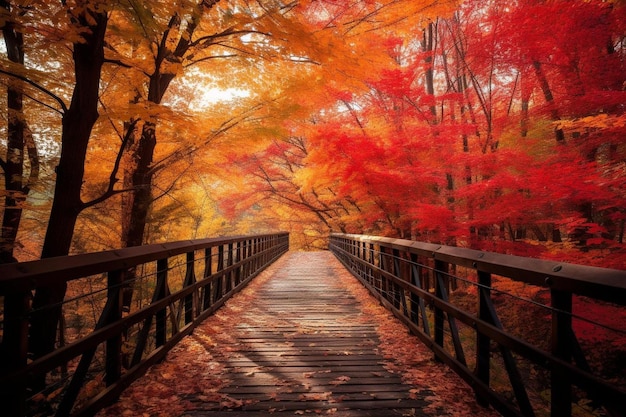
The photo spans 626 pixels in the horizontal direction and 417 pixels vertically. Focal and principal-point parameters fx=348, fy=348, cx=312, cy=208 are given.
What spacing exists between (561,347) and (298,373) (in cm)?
247

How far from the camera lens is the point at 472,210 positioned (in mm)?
10047

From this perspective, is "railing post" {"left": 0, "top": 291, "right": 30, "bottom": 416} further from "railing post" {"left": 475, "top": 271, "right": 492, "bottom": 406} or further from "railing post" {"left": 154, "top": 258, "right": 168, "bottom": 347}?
"railing post" {"left": 475, "top": 271, "right": 492, "bottom": 406}

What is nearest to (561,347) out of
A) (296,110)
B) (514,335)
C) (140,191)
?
(514,335)

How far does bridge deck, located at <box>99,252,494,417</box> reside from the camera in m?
3.01

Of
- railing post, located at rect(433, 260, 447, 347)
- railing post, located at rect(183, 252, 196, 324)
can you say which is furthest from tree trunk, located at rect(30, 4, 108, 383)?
railing post, located at rect(433, 260, 447, 347)

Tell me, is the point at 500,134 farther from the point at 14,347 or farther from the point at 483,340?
the point at 14,347

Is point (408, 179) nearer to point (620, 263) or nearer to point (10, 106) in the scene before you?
point (620, 263)

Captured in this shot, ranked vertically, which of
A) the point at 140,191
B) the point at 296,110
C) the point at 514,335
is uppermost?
the point at 296,110

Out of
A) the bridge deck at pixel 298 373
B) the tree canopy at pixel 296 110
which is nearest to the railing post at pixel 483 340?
the bridge deck at pixel 298 373

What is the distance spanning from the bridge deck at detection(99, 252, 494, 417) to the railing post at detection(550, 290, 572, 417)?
901mm

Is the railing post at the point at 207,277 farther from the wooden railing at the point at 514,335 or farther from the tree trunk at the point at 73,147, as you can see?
the wooden railing at the point at 514,335

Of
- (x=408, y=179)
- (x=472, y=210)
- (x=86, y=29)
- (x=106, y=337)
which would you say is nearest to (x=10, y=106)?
(x=86, y=29)

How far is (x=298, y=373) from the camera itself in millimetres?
3711

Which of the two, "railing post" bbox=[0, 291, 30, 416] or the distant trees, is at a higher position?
the distant trees
